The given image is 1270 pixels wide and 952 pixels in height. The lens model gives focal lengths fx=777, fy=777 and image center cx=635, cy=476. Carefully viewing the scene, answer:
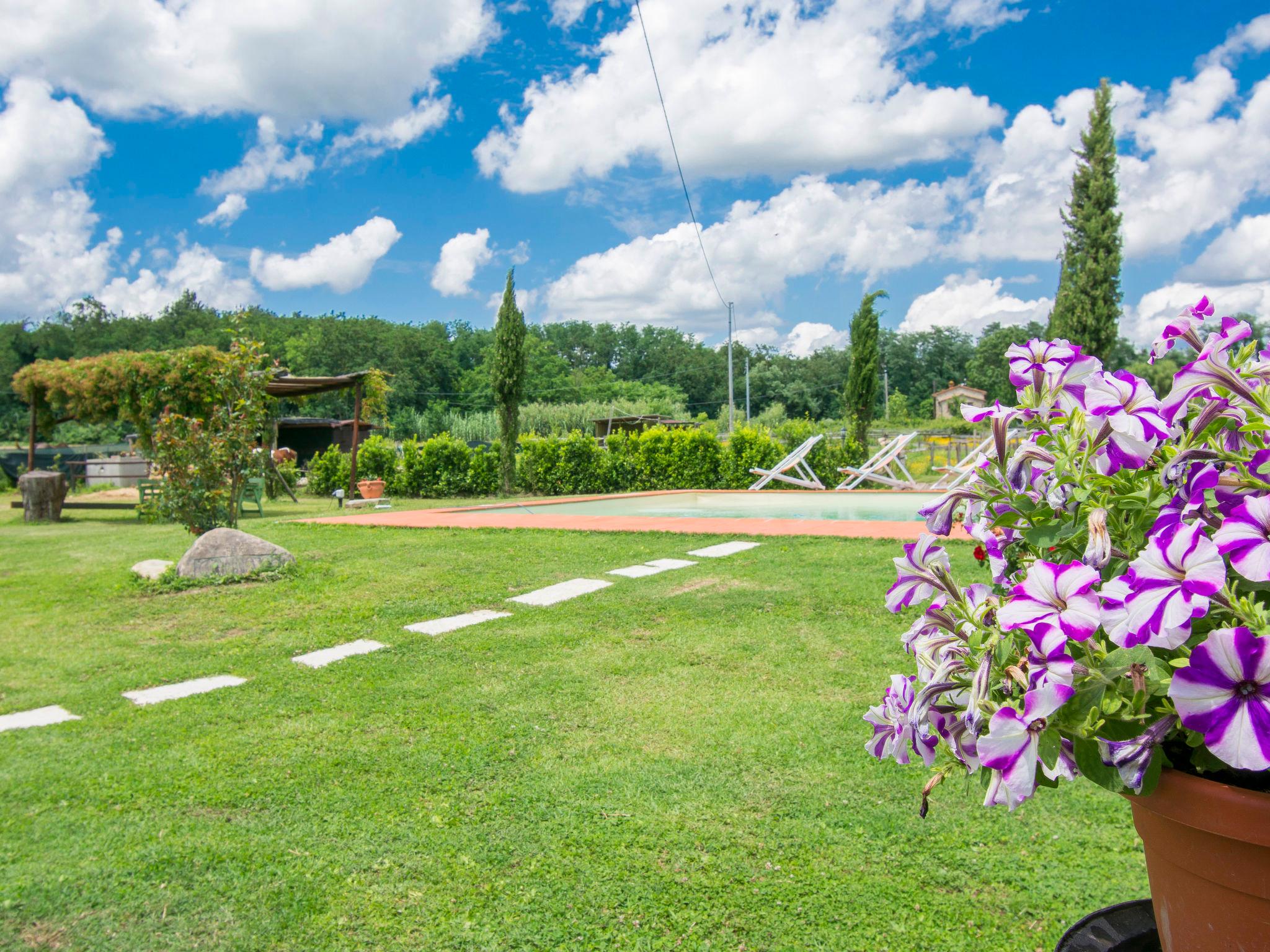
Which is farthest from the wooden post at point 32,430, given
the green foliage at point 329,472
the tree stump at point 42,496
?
the green foliage at point 329,472

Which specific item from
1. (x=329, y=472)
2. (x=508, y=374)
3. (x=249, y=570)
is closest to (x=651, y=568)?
(x=249, y=570)

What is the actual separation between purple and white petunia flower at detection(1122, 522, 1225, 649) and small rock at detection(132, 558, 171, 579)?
6.79 meters

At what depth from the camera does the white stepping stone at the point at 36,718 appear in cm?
320

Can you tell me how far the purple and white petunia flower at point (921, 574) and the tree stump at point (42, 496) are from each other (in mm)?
13732

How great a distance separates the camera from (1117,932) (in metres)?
0.99

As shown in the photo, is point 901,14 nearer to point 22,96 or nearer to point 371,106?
point 371,106

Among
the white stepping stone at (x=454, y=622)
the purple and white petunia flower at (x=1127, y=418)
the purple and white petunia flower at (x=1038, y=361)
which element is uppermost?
the purple and white petunia flower at (x=1038, y=361)

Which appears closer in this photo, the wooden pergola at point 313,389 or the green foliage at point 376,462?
the wooden pergola at point 313,389

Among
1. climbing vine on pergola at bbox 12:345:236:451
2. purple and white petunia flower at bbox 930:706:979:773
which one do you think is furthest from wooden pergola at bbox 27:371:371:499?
purple and white petunia flower at bbox 930:706:979:773

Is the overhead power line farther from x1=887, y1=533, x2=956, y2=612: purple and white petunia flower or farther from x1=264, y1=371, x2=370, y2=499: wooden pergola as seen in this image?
x1=887, y1=533, x2=956, y2=612: purple and white petunia flower

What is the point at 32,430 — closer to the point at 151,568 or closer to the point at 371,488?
the point at 371,488

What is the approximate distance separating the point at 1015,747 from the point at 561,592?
4.71 m

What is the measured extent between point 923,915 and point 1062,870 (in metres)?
0.47

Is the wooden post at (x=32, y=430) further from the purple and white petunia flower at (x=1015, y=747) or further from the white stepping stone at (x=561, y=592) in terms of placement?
the purple and white petunia flower at (x=1015, y=747)
